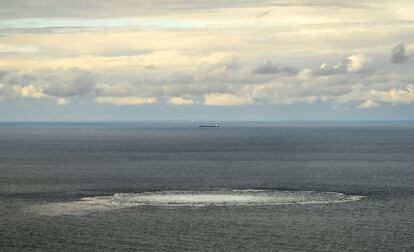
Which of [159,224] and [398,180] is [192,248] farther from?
[398,180]

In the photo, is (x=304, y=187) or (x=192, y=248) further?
(x=304, y=187)

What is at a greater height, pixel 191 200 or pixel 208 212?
pixel 191 200

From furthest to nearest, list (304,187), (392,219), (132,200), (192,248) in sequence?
(304,187)
(132,200)
(392,219)
(192,248)

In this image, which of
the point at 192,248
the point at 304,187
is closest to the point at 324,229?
the point at 192,248

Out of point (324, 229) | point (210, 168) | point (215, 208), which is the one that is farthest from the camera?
point (210, 168)

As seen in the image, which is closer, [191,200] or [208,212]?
[208,212]

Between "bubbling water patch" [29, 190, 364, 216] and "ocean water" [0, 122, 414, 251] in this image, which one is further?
"bubbling water patch" [29, 190, 364, 216]

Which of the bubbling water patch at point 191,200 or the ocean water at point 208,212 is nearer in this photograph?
the ocean water at point 208,212
